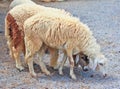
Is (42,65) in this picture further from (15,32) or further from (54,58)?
(15,32)

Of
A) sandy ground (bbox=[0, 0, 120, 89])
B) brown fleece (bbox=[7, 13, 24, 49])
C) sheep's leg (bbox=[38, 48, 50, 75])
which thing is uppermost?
brown fleece (bbox=[7, 13, 24, 49])

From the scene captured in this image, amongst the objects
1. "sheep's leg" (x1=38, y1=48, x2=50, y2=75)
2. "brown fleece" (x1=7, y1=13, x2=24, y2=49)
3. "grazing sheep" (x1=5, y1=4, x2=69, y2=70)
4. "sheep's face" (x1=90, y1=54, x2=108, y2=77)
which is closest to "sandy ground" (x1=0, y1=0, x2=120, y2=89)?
"sheep's leg" (x1=38, y1=48, x2=50, y2=75)

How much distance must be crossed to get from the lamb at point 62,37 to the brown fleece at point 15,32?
0.41m

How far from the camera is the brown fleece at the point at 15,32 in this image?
758 cm

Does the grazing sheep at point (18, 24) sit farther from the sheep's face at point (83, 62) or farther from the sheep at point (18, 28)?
the sheep's face at point (83, 62)

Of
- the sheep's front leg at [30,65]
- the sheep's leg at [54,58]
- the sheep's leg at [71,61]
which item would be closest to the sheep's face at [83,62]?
the sheep's leg at [71,61]

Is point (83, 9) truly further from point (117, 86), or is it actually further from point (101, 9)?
point (117, 86)

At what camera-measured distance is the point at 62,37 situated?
22.9ft

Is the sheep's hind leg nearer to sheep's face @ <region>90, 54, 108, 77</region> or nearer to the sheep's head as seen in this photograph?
the sheep's head

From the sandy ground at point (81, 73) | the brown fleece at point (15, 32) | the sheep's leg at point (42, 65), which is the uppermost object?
the brown fleece at point (15, 32)

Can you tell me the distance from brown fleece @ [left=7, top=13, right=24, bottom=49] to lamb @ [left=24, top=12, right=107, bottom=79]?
0.41m

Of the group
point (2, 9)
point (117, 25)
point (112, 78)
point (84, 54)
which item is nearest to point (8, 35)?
point (84, 54)

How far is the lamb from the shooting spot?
6984 mm

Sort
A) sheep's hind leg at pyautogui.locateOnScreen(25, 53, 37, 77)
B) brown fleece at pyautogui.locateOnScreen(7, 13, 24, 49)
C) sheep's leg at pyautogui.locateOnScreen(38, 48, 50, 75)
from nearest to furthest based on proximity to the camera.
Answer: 1. sheep's hind leg at pyautogui.locateOnScreen(25, 53, 37, 77)
2. sheep's leg at pyautogui.locateOnScreen(38, 48, 50, 75)
3. brown fleece at pyautogui.locateOnScreen(7, 13, 24, 49)
